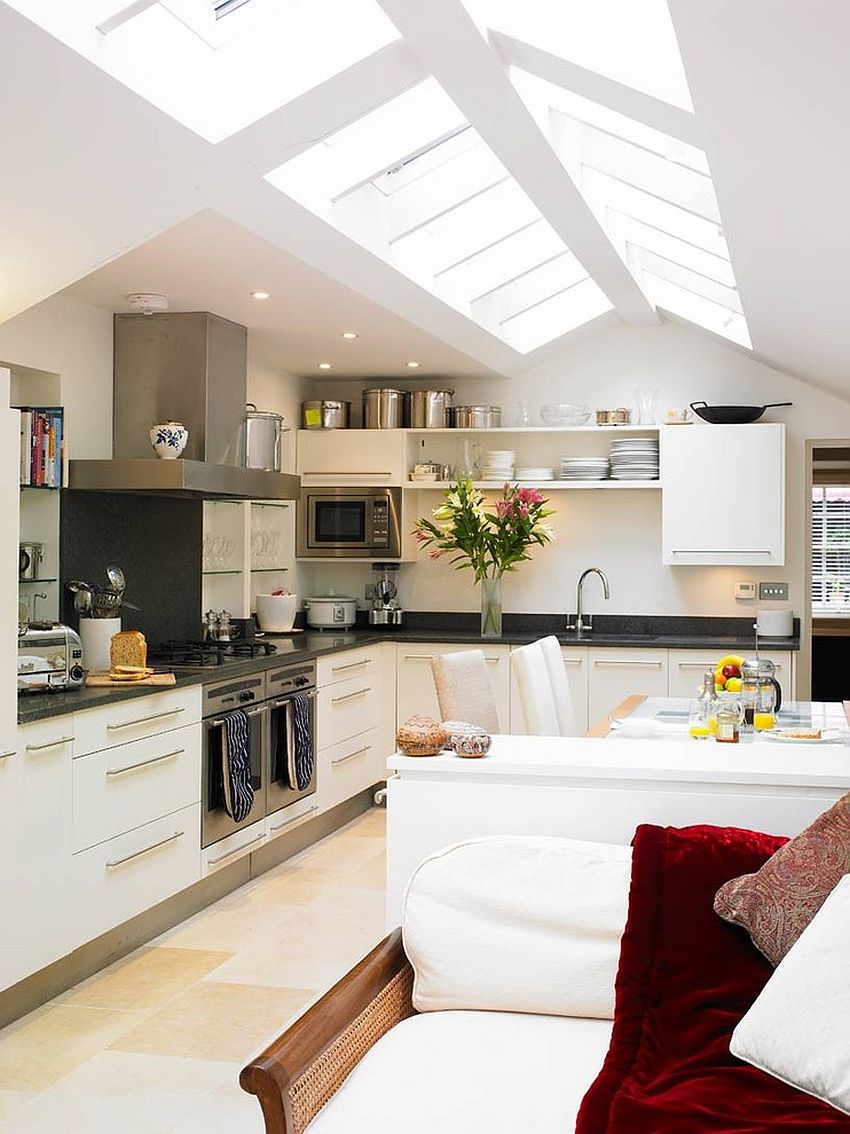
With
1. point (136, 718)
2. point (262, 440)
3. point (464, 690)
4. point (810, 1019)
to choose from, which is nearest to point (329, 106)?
point (136, 718)

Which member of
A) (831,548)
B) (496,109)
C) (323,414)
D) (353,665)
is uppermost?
(496,109)

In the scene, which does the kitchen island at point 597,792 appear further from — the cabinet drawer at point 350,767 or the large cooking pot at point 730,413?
the large cooking pot at point 730,413

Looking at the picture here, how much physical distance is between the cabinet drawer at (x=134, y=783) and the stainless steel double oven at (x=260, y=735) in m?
0.12

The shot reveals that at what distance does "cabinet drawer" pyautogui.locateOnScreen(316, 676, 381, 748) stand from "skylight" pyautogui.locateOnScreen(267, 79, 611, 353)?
6.22 feet

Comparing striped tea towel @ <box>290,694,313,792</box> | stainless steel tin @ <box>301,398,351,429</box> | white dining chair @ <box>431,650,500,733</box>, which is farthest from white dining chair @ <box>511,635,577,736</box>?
stainless steel tin @ <box>301,398,351,429</box>

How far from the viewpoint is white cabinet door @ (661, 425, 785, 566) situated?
22.3 feet

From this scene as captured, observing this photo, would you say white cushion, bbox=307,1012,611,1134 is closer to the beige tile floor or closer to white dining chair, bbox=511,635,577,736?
the beige tile floor

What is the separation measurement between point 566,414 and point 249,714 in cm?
290

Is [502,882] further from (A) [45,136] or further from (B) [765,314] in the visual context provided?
(B) [765,314]

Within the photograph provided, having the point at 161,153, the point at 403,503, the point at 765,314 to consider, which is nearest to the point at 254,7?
the point at 161,153

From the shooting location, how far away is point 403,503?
7.44 m

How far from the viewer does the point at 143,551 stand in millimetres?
5543

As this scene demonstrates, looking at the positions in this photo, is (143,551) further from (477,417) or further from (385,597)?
(477,417)

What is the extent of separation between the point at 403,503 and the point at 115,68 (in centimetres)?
469
